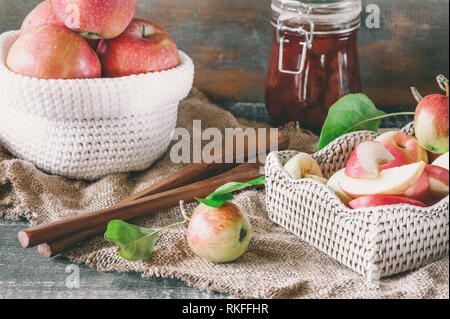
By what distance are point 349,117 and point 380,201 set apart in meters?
0.16

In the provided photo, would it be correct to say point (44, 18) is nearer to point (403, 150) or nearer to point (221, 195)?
point (221, 195)

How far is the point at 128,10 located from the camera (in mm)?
747

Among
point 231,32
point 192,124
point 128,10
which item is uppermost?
point 128,10

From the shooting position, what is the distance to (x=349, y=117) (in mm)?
668

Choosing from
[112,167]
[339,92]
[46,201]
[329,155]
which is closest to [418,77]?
[339,92]

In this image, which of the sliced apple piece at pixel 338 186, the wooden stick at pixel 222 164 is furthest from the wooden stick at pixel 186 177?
the sliced apple piece at pixel 338 186

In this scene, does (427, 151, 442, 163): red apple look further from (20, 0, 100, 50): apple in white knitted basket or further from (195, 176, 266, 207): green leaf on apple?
(20, 0, 100, 50): apple in white knitted basket

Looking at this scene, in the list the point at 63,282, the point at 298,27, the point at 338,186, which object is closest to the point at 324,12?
the point at 298,27

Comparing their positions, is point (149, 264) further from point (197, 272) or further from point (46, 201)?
point (46, 201)

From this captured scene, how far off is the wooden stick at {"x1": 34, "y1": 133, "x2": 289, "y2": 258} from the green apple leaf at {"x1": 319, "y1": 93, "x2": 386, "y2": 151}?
7.2 inches

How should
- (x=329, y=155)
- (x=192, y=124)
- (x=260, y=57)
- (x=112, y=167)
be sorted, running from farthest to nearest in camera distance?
(x=260, y=57) < (x=192, y=124) < (x=112, y=167) < (x=329, y=155)

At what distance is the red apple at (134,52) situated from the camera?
76cm

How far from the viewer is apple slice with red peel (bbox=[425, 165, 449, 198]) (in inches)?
18.6
